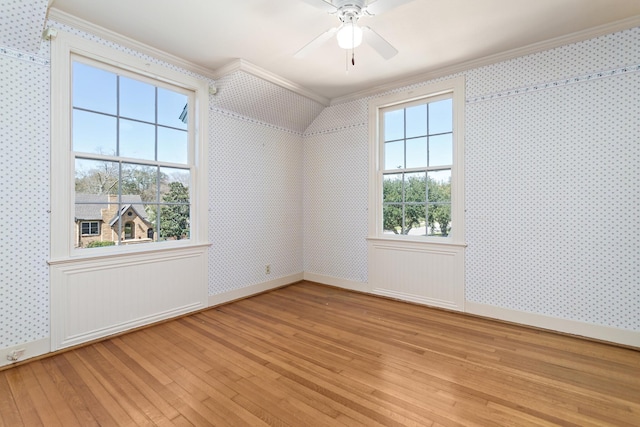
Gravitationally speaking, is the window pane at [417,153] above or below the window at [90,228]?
above

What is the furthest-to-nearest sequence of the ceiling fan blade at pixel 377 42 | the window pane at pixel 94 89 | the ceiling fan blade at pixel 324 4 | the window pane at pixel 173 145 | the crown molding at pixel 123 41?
the window pane at pixel 173 145 < the window pane at pixel 94 89 < the crown molding at pixel 123 41 < the ceiling fan blade at pixel 377 42 < the ceiling fan blade at pixel 324 4

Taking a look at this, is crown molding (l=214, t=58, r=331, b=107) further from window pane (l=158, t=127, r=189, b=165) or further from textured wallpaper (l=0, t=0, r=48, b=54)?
textured wallpaper (l=0, t=0, r=48, b=54)

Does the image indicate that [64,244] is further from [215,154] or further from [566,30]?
[566,30]

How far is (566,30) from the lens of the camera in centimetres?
271

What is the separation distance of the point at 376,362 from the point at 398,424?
66cm

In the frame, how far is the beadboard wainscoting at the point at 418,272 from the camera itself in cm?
346

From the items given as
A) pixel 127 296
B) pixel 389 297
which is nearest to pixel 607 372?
A: pixel 389 297

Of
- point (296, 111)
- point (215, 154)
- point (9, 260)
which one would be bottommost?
point (9, 260)

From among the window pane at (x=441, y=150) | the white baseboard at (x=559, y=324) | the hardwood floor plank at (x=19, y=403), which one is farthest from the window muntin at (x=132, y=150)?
the white baseboard at (x=559, y=324)

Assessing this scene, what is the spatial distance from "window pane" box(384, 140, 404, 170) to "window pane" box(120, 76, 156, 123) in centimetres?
278

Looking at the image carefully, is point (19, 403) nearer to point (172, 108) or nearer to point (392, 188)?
point (172, 108)

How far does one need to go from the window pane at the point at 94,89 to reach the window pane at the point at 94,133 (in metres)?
0.08

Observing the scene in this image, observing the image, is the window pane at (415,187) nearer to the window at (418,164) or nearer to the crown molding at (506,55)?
the window at (418,164)

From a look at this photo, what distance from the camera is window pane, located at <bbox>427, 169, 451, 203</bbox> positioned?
11.8 ft
